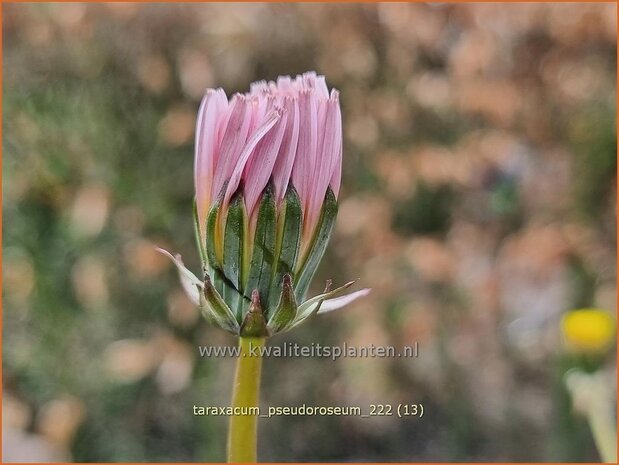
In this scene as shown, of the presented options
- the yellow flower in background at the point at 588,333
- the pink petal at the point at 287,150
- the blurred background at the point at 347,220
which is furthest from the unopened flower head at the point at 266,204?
the blurred background at the point at 347,220

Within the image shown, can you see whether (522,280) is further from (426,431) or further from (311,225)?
(311,225)

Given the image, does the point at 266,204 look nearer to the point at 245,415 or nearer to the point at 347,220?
the point at 245,415

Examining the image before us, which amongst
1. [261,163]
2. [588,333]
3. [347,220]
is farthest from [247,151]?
[347,220]

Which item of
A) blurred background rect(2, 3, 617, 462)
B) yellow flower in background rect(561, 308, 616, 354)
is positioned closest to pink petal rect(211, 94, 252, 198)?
yellow flower in background rect(561, 308, 616, 354)

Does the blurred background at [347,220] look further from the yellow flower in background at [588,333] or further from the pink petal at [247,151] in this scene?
the pink petal at [247,151]

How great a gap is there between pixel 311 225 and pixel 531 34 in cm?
106

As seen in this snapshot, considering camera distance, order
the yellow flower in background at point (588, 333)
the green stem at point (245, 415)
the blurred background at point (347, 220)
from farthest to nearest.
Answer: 1. the blurred background at point (347, 220)
2. the yellow flower in background at point (588, 333)
3. the green stem at point (245, 415)

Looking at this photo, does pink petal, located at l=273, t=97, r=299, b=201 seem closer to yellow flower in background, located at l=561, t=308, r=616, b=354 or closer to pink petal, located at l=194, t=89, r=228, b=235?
pink petal, located at l=194, t=89, r=228, b=235

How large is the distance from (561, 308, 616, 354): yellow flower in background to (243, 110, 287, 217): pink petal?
65 centimetres

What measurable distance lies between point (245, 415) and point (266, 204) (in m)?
0.07

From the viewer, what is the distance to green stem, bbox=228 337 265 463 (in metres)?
0.23

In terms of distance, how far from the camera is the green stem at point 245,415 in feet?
0.75

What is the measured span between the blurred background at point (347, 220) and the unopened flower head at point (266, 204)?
2.77 feet

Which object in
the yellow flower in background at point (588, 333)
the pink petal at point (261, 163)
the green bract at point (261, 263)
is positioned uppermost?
the yellow flower in background at point (588, 333)
